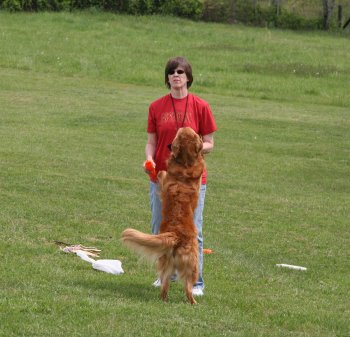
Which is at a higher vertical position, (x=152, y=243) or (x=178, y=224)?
(x=178, y=224)

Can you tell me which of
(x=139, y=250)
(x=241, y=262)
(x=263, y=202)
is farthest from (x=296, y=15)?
(x=139, y=250)

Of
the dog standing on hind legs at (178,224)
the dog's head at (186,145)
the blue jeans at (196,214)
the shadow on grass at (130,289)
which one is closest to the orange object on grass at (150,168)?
the blue jeans at (196,214)

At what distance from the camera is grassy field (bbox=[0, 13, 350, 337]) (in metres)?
7.59

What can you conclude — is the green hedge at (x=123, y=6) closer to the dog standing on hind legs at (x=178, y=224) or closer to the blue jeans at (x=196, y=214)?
the blue jeans at (x=196, y=214)

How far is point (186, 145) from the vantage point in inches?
303

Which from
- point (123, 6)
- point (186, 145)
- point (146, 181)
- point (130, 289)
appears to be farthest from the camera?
point (123, 6)

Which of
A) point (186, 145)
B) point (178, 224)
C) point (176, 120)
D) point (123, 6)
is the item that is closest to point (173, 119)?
point (176, 120)

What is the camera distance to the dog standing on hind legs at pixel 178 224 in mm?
7609

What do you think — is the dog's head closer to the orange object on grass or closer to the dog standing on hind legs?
the dog standing on hind legs

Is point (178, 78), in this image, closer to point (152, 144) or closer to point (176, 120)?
point (176, 120)

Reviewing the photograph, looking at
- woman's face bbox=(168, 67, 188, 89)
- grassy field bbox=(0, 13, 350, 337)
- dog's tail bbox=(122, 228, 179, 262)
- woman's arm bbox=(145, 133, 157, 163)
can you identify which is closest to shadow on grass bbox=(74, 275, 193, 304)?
grassy field bbox=(0, 13, 350, 337)

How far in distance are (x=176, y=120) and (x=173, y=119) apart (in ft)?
0.10

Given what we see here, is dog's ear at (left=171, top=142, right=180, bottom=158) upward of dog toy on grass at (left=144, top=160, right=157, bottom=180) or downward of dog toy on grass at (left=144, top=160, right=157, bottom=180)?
upward

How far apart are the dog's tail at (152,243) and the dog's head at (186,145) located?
0.68 m
